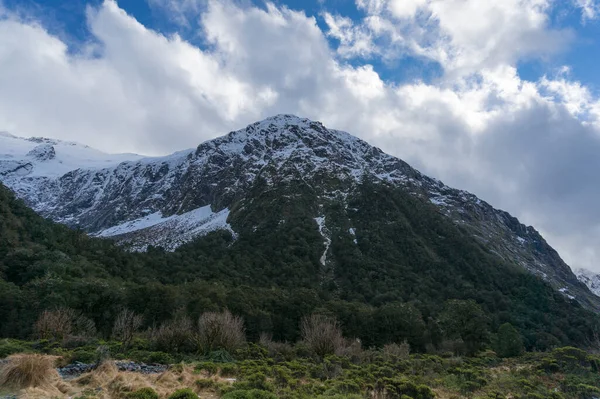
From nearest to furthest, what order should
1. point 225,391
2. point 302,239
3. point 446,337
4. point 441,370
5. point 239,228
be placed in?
1. point 225,391
2. point 441,370
3. point 446,337
4. point 302,239
5. point 239,228

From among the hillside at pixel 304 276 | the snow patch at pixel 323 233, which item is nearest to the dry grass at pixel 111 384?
the hillside at pixel 304 276

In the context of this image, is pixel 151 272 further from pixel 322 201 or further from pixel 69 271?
pixel 322 201

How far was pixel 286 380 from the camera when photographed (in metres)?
23.1

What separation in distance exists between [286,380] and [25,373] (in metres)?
12.8

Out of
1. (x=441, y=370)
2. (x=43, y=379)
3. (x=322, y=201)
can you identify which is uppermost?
(x=322, y=201)

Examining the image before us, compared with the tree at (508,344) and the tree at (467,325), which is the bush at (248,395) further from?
the tree at (508,344)

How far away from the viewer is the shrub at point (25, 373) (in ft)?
53.8

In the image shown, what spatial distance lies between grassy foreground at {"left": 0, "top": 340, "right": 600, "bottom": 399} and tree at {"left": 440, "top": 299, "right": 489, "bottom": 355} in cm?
2608

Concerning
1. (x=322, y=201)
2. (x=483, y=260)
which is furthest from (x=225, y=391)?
(x=322, y=201)

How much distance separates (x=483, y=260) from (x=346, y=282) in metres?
55.4

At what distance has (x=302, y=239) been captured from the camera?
143625 millimetres

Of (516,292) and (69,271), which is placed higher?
(516,292)

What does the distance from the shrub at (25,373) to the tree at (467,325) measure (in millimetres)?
55961

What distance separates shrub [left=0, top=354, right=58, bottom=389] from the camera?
1639 cm
